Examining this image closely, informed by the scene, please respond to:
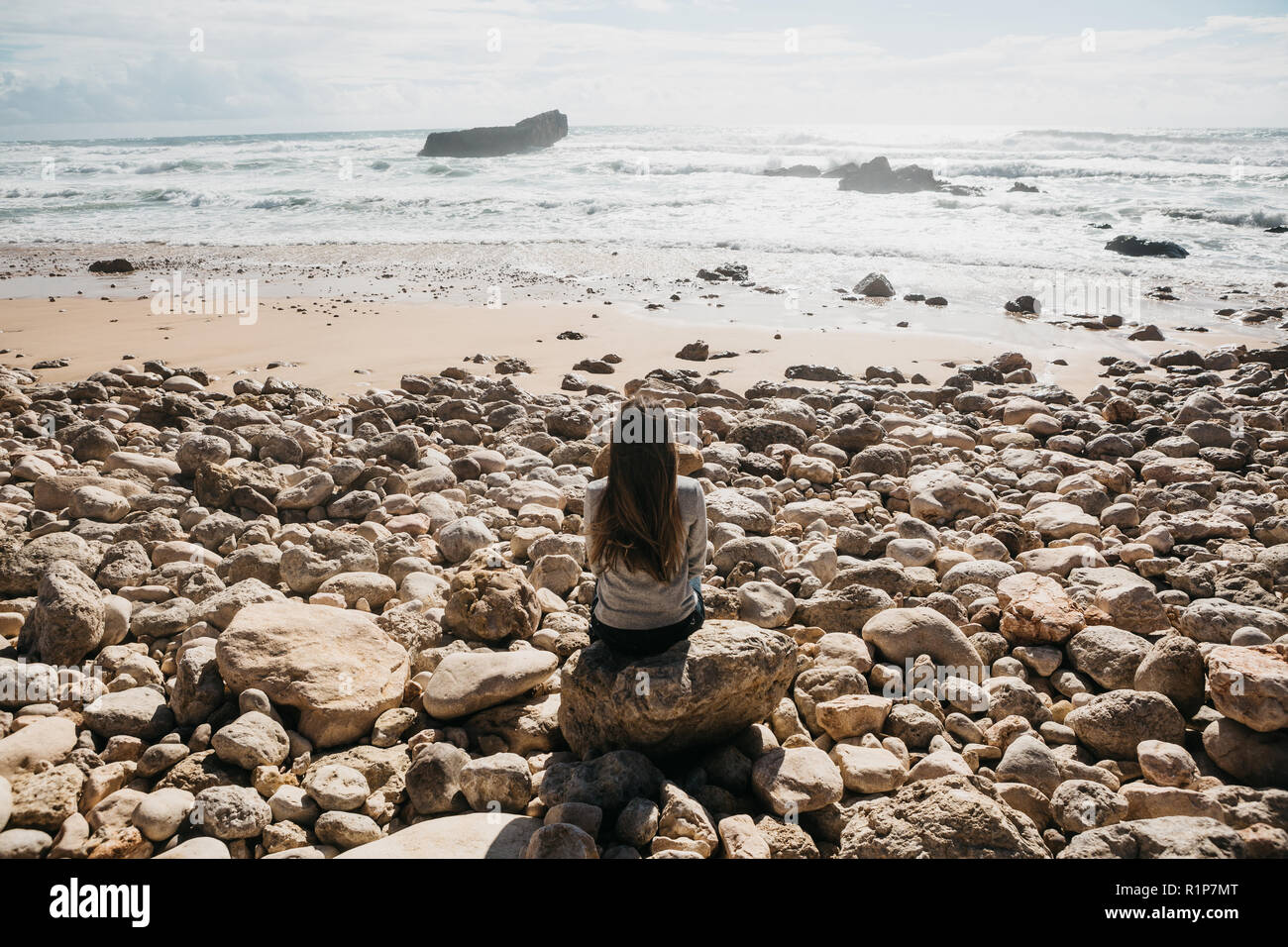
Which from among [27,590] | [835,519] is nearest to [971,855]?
[835,519]

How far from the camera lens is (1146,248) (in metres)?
19.0

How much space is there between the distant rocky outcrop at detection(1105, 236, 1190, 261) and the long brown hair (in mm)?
→ 19604

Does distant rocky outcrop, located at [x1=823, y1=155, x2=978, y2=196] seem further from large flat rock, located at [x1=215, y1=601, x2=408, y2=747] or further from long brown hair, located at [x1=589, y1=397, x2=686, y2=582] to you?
large flat rock, located at [x1=215, y1=601, x2=408, y2=747]

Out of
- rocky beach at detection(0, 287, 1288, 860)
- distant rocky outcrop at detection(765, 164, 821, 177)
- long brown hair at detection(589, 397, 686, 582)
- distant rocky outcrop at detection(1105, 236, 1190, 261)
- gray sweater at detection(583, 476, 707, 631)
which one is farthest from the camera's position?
distant rocky outcrop at detection(765, 164, 821, 177)

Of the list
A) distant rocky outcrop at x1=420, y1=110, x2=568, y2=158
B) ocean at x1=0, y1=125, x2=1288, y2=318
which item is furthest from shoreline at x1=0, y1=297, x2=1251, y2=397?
distant rocky outcrop at x1=420, y1=110, x2=568, y2=158

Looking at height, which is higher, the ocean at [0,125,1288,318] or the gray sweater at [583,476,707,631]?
the ocean at [0,125,1288,318]

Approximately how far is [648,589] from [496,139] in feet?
189

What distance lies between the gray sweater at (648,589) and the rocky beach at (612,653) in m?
0.15

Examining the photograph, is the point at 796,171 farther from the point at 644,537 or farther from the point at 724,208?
the point at 644,537

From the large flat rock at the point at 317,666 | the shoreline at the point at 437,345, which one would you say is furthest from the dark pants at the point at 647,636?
the shoreline at the point at 437,345

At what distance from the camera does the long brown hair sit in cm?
312

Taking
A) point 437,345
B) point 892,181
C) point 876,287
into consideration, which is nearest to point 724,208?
point 892,181

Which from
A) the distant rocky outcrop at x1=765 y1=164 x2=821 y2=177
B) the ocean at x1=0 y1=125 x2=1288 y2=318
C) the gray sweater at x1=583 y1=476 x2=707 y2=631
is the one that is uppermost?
the distant rocky outcrop at x1=765 y1=164 x2=821 y2=177

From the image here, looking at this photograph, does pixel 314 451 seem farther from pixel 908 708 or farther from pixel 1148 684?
pixel 1148 684
